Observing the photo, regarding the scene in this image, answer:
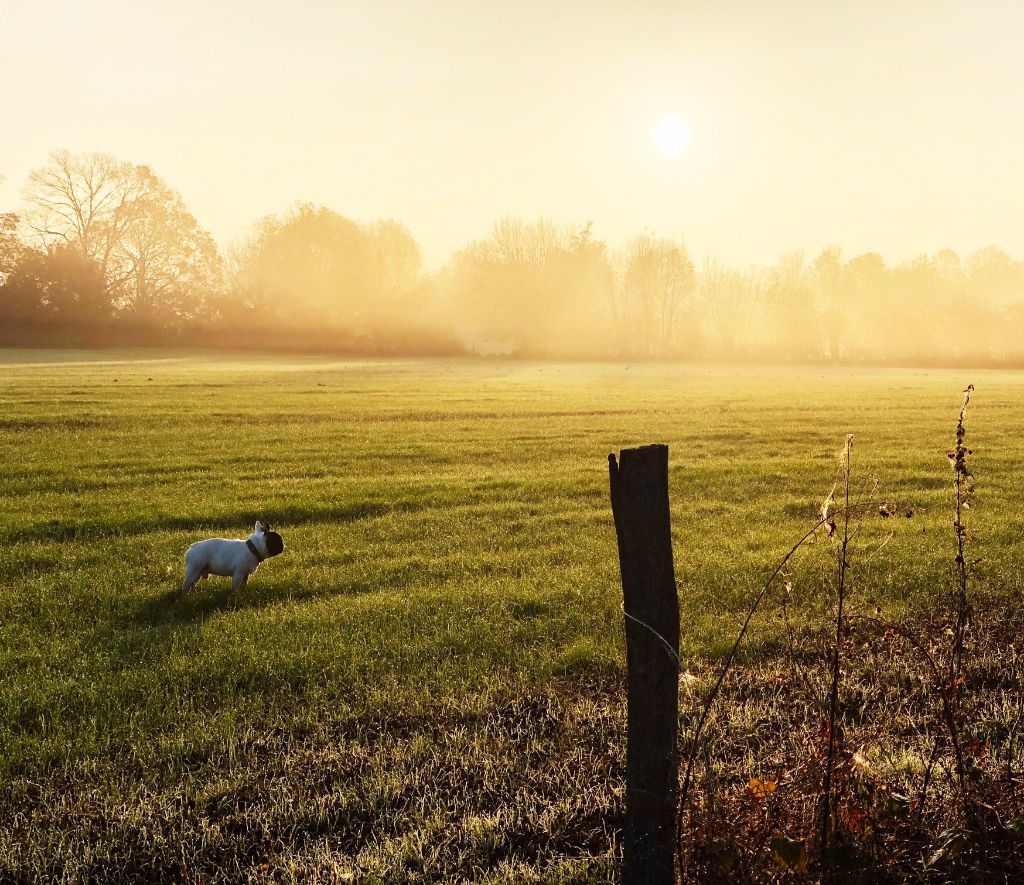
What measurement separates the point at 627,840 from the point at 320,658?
366 centimetres

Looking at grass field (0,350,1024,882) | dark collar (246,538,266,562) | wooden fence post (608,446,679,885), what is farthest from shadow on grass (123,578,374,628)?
wooden fence post (608,446,679,885)

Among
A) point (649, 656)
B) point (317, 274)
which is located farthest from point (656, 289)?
point (649, 656)

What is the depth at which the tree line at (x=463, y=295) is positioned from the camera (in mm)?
73312

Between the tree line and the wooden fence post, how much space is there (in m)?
81.3

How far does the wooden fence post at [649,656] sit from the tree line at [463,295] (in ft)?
267

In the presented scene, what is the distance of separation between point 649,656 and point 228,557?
5.92m

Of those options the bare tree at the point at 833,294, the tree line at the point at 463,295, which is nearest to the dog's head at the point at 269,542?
the tree line at the point at 463,295

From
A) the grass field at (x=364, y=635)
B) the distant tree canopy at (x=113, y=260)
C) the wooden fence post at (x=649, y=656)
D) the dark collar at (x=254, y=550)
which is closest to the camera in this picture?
the wooden fence post at (x=649, y=656)

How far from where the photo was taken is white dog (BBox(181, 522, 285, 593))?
7.90 meters

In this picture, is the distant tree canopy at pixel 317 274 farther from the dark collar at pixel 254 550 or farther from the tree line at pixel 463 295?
the dark collar at pixel 254 550

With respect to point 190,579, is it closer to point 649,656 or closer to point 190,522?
point 190,522

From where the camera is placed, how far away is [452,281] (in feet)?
307

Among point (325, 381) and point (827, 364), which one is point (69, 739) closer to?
point (325, 381)

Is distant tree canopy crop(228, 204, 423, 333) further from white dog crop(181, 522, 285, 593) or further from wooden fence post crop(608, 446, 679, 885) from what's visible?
wooden fence post crop(608, 446, 679, 885)
